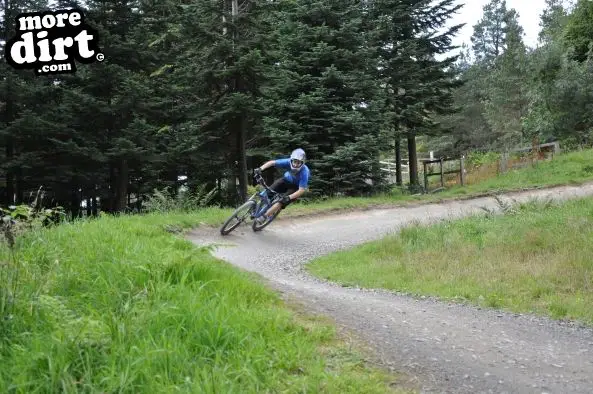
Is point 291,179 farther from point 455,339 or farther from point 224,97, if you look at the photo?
point 224,97

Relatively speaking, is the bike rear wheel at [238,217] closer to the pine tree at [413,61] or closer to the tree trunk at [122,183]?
the tree trunk at [122,183]

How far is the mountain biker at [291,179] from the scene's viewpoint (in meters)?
12.0

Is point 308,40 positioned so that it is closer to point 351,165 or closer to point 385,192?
point 351,165

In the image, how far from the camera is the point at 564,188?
69.7 ft

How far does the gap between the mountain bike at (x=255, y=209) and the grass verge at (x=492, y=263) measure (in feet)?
7.65

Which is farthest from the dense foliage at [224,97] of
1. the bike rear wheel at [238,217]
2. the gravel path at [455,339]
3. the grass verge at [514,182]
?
the gravel path at [455,339]

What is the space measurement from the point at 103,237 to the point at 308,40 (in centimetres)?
1601

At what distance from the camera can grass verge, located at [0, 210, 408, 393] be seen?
3297 millimetres

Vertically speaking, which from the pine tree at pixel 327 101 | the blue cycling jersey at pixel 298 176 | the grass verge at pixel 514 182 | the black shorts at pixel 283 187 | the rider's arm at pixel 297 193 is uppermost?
the pine tree at pixel 327 101

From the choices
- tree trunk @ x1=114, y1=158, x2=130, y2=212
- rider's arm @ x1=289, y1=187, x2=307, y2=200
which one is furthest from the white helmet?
tree trunk @ x1=114, y1=158, x2=130, y2=212

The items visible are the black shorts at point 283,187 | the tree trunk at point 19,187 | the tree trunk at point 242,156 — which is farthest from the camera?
the tree trunk at point 19,187

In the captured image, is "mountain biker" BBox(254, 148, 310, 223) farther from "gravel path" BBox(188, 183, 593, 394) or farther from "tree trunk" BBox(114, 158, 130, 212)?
"tree trunk" BBox(114, 158, 130, 212)

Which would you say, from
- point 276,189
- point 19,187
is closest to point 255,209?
point 276,189

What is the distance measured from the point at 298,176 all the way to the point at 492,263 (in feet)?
16.7
